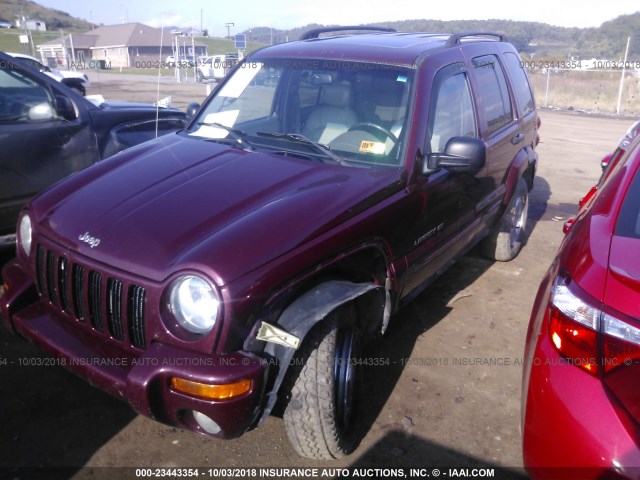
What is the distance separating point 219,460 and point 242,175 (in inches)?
57.1

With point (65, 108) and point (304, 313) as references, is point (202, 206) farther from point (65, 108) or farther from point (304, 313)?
point (65, 108)

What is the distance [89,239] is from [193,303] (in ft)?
2.20

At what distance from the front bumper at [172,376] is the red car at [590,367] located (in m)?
1.06

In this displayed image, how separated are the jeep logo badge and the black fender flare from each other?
910 millimetres

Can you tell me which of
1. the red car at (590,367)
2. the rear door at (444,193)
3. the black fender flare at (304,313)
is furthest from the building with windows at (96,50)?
the red car at (590,367)

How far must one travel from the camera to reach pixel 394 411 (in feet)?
10.4

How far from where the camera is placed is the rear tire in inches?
205

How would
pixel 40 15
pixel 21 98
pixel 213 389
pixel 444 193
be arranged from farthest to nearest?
pixel 40 15, pixel 21 98, pixel 444 193, pixel 213 389

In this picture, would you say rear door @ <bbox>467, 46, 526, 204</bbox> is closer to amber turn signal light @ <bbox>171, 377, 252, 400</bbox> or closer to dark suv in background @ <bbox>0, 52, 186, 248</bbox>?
dark suv in background @ <bbox>0, 52, 186, 248</bbox>

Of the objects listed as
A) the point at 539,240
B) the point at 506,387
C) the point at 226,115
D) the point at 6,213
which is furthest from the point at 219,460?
the point at 539,240

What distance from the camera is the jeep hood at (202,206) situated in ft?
7.72

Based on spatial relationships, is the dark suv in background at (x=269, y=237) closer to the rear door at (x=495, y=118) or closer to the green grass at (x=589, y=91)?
the rear door at (x=495, y=118)

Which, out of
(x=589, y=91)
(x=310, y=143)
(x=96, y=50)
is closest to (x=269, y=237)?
(x=310, y=143)

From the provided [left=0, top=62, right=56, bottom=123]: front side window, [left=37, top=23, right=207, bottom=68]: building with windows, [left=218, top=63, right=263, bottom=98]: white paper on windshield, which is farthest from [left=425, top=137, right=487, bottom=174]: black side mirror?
[left=37, top=23, right=207, bottom=68]: building with windows
